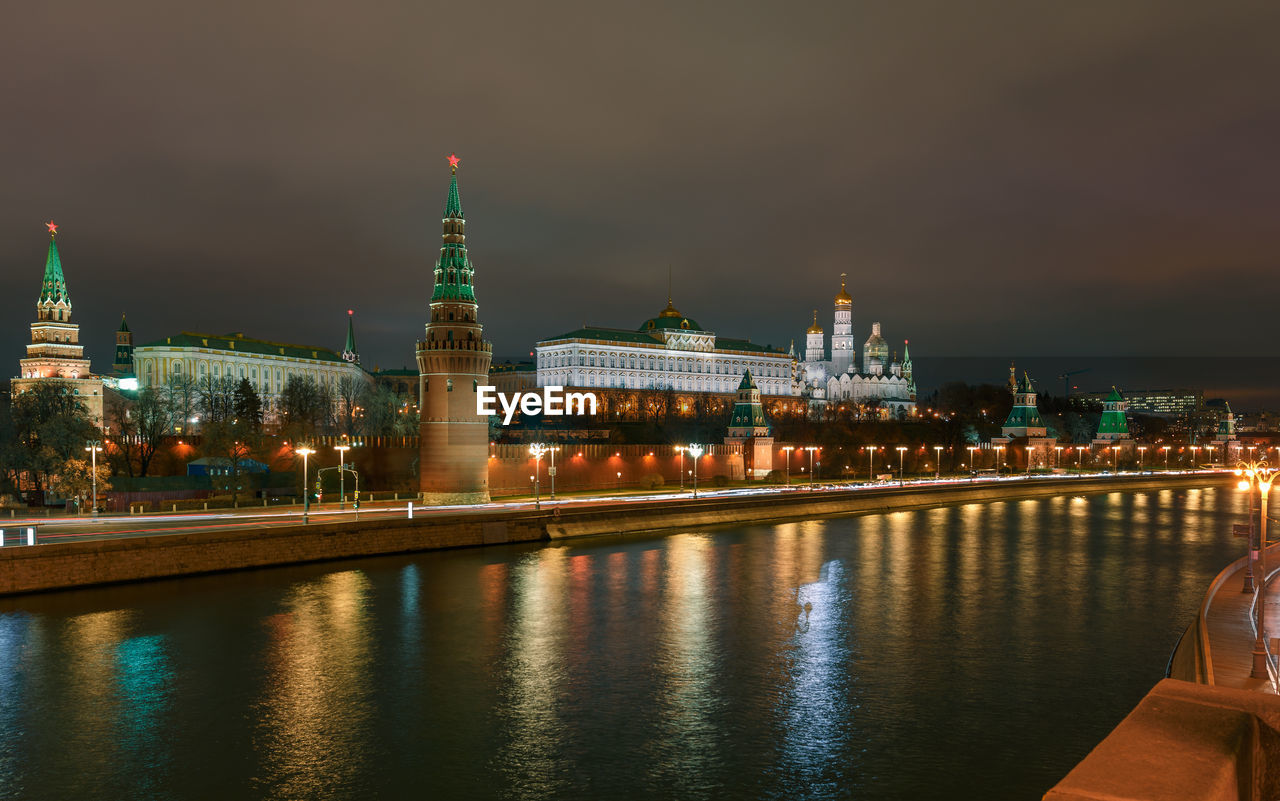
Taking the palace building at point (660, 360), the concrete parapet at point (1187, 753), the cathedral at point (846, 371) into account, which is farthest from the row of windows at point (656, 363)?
the concrete parapet at point (1187, 753)

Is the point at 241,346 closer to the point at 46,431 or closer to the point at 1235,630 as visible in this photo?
the point at 46,431

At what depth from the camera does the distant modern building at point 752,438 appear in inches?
2965

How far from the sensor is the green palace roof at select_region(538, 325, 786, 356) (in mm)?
137625

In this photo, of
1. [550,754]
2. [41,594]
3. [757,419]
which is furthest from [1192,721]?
[757,419]

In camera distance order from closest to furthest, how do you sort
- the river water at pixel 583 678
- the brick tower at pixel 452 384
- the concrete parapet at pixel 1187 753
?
1. the concrete parapet at pixel 1187 753
2. the river water at pixel 583 678
3. the brick tower at pixel 452 384

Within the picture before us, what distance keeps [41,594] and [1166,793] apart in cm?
3336

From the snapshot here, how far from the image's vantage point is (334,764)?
15836mm

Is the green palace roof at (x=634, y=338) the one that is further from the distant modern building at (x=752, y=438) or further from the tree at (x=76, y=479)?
the tree at (x=76, y=479)

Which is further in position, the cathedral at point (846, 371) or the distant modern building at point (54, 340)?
the cathedral at point (846, 371)

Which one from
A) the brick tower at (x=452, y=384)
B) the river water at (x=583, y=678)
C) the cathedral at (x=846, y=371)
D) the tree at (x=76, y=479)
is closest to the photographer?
the river water at (x=583, y=678)

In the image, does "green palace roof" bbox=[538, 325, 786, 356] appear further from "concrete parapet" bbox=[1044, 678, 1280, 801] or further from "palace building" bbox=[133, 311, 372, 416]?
"concrete parapet" bbox=[1044, 678, 1280, 801]

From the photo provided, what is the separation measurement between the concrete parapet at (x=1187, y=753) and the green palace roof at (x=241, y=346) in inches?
4973

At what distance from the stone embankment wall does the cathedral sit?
12280cm

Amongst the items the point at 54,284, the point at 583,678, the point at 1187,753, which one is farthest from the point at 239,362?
the point at 1187,753
